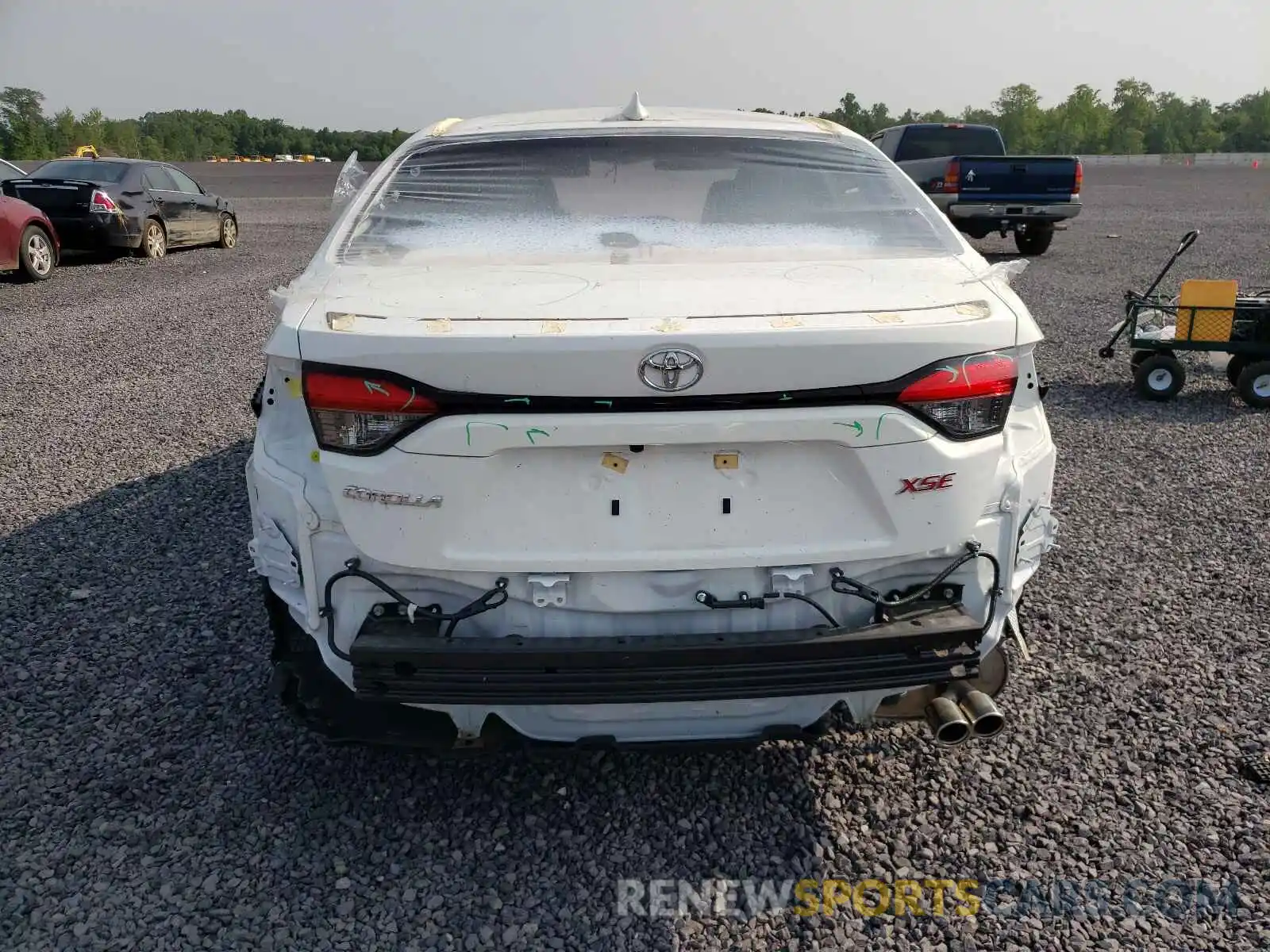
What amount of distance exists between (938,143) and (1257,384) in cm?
1103

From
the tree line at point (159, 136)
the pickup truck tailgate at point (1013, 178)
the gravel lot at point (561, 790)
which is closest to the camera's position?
the gravel lot at point (561, 790)

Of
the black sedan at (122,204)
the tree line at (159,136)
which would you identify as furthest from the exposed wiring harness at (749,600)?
the tree line at (159,136)

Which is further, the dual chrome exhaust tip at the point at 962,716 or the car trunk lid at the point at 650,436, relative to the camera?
the dual chrome exhaust tip at the point at 962,716

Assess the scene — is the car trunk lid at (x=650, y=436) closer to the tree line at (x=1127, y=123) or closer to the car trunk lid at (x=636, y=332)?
the car trunk lid at (x=636, y=332)

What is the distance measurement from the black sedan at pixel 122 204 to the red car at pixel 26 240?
858 millimetres

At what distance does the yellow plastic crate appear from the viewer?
21.5ft

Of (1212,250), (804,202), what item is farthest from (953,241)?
(1212,250)

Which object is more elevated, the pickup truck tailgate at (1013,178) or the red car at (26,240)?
the pickup truck tailgate at (1013,178)

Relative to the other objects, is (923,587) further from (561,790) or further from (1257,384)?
(1257,384)

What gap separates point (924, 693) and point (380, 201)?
87.2 inches

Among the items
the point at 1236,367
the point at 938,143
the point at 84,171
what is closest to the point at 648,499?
the point at 1236,367

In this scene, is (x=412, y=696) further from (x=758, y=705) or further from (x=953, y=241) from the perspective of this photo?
(x=953, y=241)

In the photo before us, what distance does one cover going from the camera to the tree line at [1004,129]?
78.4m

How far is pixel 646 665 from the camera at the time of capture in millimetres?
2213
